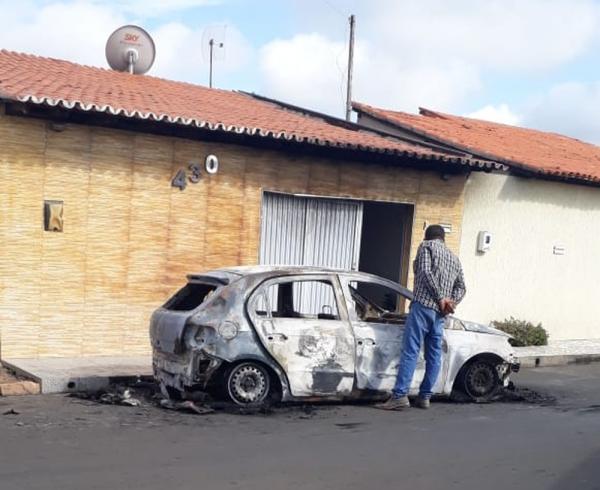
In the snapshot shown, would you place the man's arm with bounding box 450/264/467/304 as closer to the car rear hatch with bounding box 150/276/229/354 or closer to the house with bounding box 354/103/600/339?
the car rear hatch with bounding box 150/276/229/354

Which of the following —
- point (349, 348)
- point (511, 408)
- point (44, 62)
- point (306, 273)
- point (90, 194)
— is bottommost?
point (511, 408)

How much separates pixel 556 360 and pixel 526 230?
9.61ft

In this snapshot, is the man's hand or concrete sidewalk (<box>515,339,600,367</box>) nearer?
the man's hand

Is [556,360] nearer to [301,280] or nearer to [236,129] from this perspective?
[236,129]

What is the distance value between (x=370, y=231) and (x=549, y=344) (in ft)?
12.4

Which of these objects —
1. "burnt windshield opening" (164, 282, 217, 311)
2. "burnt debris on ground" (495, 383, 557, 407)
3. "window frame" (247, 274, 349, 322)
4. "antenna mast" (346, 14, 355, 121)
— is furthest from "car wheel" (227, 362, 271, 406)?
"antenna mast" (346, 14, 355, 121)

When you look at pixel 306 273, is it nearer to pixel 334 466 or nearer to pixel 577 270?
pixel 334 466

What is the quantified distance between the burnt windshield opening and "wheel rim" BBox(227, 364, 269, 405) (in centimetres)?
79

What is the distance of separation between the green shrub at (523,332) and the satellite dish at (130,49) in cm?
783

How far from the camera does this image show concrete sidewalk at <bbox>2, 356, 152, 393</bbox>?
923cm

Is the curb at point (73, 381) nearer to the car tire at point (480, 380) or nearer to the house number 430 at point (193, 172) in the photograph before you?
the house number 430 at point (193, 172)

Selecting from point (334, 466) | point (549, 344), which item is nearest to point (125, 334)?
point (334, 466)

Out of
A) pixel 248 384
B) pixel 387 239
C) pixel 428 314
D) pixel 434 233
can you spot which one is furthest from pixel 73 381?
pixel 387 239

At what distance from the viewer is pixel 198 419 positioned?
788 cm
